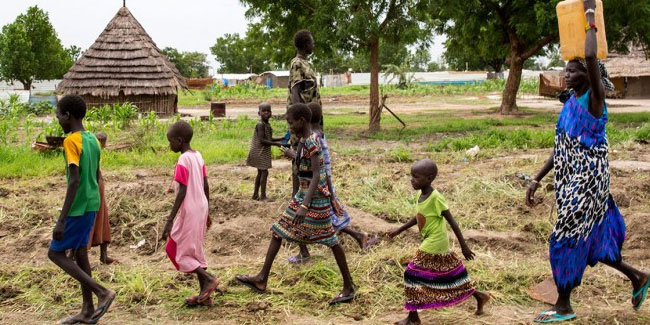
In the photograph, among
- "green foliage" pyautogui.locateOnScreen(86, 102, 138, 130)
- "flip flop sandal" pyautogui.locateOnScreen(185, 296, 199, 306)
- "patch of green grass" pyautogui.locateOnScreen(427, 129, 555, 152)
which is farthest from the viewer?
"green foliage" pyautogui.locateOnScreen(86, 102, 138, 130)

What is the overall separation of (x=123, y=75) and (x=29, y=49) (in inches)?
787

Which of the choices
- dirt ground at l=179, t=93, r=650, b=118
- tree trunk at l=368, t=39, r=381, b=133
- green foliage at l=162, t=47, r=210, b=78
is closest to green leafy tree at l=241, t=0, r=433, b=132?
tree trunk at l=368, t=39, r=381, b=133

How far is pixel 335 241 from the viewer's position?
4.25m

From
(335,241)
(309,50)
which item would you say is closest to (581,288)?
(335,241)

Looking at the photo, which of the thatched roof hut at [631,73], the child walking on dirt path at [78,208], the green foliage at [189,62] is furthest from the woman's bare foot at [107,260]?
the green foliage at [189,62]

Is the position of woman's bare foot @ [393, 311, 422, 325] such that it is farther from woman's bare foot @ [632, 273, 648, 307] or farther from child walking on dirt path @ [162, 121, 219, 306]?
woman's bare foot @ [632, 273, 648, 307]

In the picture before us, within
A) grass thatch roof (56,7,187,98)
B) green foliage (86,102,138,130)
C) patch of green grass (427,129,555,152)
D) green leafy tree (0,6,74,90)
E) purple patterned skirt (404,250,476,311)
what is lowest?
purple patterned skirt (404,250,476,311)

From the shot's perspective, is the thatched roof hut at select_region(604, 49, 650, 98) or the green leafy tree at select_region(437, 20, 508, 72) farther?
the thatched roof hut at select_region(604, 49, 650, 98)

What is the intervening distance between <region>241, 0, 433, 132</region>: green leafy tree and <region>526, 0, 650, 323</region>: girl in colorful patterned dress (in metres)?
10.6

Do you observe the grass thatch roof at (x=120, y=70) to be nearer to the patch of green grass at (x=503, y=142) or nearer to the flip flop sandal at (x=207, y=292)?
the patch of green grass at (x=503, y=142)

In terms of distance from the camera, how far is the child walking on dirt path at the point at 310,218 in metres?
4.20

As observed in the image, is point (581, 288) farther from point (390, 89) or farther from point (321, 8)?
point (390, 89)

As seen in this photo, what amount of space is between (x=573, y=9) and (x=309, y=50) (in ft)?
8.34

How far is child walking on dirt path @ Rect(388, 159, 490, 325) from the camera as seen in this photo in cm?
365
